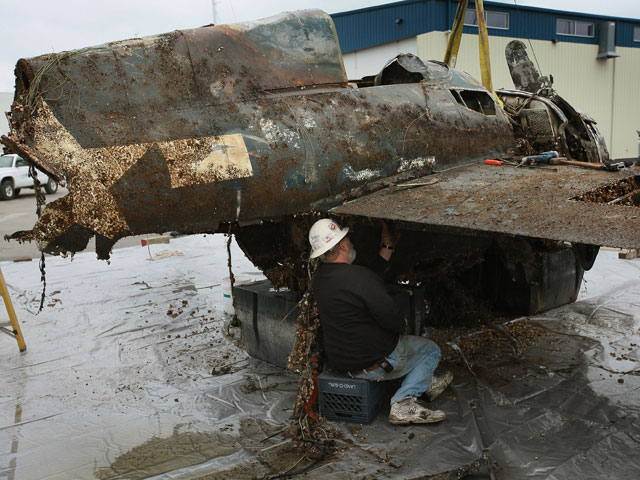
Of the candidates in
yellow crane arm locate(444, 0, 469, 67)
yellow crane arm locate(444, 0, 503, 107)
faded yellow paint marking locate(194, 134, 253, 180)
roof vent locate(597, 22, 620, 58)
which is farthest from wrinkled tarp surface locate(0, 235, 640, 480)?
roof vent locate(597, 22, 620, 58)

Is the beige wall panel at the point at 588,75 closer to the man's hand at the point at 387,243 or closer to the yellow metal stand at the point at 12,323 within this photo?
the man's hand at the point at 387,243

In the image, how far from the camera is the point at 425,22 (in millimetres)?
19062

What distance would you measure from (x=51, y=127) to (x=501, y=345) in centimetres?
456

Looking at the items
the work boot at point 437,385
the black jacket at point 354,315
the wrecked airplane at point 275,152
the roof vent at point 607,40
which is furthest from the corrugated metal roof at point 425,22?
the black jacket at point 354,315

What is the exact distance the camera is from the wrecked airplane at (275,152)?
3590 millimetres

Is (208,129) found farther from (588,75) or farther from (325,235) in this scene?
(588,75)

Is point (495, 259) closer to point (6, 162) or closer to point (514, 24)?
point (514, 24)

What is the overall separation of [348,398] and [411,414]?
0.48 meters

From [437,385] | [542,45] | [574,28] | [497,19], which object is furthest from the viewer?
[574,28]

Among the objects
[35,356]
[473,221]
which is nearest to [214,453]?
[473,221]

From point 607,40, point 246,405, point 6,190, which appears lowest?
point 246,405

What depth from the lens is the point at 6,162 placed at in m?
22.4

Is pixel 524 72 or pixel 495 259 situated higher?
pixel 524 72

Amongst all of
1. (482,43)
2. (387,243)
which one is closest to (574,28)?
(482,43)
